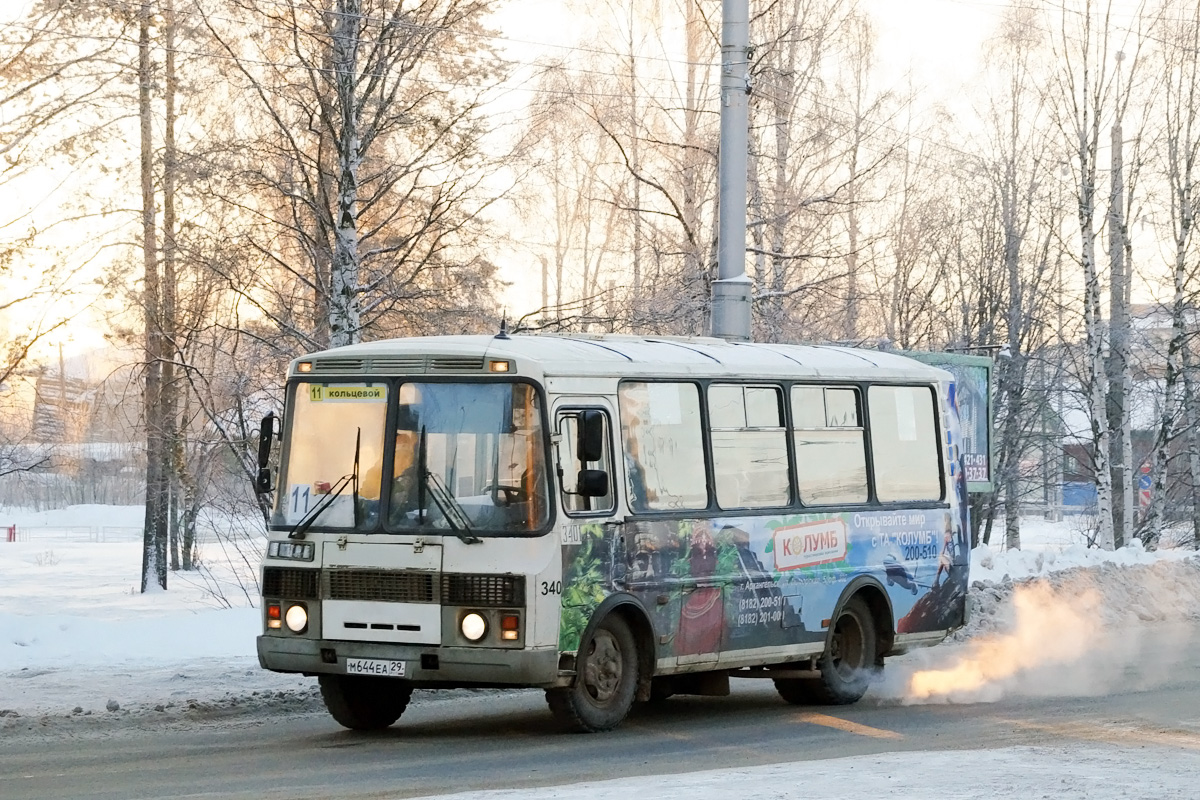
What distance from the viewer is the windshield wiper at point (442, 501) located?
1070 centimetres

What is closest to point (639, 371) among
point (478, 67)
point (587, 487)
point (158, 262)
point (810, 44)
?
point (587, 487)

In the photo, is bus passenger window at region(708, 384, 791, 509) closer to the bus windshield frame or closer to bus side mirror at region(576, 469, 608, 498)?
bus side mirror at region(576, 469, 608, 498)

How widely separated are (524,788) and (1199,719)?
6147mm

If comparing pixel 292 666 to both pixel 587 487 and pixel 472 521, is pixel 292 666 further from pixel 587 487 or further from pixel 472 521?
pixel 587 487

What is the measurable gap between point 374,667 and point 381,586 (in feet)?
1.70

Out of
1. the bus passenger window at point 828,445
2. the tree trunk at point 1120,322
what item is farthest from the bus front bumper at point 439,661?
the tree trunk at point 1120,322

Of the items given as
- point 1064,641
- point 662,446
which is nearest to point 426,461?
point 662,446

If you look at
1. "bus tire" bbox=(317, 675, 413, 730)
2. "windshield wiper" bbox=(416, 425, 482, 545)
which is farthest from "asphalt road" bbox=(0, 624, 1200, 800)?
"windshield wiper" bbox=(416, 425, 482, 545)

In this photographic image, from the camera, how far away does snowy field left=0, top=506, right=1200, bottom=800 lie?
8.98 m

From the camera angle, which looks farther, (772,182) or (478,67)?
(772,182)

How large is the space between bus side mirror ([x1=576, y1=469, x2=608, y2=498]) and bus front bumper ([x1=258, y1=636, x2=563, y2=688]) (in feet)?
3.41

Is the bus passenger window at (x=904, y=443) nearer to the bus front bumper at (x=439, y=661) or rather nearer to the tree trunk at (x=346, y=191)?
the bus front bumper at (x=439, y=661)

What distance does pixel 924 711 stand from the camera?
43.8ft

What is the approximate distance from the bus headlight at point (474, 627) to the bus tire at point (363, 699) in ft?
3.44
